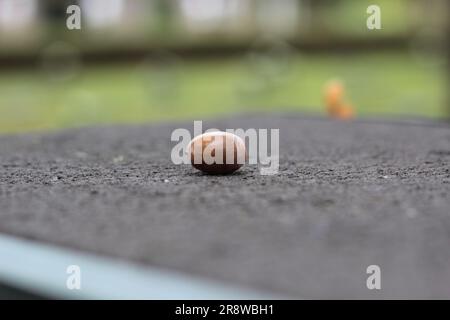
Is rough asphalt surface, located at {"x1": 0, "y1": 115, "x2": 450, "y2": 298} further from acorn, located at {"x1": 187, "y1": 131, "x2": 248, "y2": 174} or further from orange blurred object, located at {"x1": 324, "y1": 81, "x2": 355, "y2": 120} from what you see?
orange blurred object, located at {"x1": 324, "y1": 81, "x2": 355, "y2": 120}

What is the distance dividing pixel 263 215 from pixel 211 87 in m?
4.40

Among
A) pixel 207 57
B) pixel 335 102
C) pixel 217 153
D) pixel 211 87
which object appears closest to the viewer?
pixel 217 153

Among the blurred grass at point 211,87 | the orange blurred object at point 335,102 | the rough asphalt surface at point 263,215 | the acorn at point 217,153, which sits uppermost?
the blurred grass at point 211,87

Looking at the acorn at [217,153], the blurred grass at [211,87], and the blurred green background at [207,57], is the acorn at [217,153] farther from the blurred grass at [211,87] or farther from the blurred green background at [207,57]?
the blurred green background at [207,57]

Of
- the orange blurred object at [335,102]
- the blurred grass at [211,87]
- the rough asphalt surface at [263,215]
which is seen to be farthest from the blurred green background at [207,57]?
the rough asphalt surface at [263,215]

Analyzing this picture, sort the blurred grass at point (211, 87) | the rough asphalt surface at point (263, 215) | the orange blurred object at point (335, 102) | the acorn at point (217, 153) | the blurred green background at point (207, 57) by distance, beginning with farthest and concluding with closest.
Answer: the blurred green background at point (207, 57)
the blurred grass at point (211, 87)
the orange blurred object at point (335, 102)
the acorn at point (217, 153)
the rough asphalt surface at point (263, 215)

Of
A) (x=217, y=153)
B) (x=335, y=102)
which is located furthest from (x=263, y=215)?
(x=335, y=102)

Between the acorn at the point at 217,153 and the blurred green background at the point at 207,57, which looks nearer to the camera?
the acorn at the point at 217,153

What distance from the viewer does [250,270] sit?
17.8 inches

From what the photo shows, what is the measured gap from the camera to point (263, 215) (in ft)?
1.94

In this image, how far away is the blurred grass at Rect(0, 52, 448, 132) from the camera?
4.22 m

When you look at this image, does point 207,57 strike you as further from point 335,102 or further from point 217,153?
point 217,153

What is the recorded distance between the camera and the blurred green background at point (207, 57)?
4477 mm

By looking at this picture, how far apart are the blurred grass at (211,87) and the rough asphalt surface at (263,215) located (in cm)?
298
